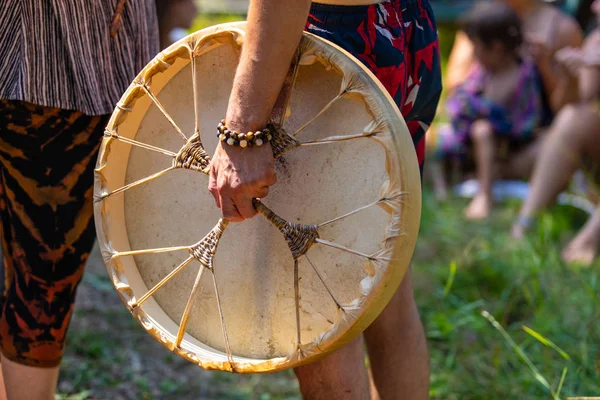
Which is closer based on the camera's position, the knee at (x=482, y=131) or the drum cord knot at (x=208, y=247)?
the drum cord knot at (x=208, y=247)

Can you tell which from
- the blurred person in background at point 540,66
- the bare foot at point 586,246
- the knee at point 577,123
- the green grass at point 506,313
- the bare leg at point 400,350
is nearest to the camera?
the bare leg at point 400,350

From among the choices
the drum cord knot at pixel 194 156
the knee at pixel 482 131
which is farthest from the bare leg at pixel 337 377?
the knee at pixel 482 131

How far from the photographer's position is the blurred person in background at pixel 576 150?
3.43 metres

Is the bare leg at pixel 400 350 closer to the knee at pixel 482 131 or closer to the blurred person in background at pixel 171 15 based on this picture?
the blurred person in background at pixel 171 15

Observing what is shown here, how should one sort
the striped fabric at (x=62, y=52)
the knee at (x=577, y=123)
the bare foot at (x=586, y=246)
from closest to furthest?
1. the striped fabric at (x=62, y=52)
2. the bare foot at (x=586, y=246)
3. the knee at (x=577, y=123)

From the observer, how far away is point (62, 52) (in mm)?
1587

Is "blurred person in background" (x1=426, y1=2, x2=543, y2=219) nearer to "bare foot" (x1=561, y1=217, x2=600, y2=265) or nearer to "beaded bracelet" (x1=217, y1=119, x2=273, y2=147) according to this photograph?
"bare foot" (x1=561, y1=217, x2=600, y2=265)

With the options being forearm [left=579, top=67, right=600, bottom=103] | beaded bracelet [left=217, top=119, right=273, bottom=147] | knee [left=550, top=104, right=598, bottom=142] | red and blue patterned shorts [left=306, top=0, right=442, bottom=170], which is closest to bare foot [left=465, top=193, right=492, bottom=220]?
knee [left=550, top=104, right=598, bottom=142]

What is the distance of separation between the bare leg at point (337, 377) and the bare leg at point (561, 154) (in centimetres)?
242

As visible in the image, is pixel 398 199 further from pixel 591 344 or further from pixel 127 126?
pixel 591 344

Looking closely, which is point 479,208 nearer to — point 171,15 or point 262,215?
point 171,15

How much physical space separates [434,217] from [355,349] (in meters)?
2.61

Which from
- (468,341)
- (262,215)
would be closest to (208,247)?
(262,215)

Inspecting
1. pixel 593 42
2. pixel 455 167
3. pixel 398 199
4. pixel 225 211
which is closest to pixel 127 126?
pixel 225 211
